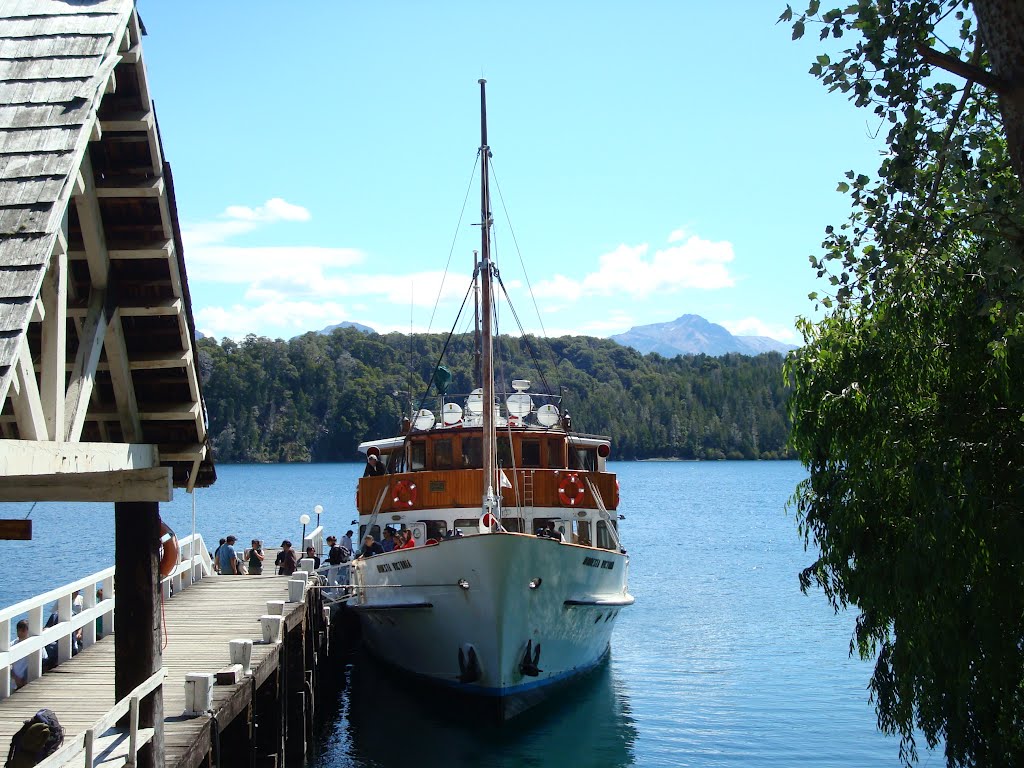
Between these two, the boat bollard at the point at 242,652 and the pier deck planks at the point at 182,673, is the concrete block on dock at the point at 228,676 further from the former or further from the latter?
the boat bollard at the point at 242,652

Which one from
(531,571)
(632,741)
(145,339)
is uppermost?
(145,339)

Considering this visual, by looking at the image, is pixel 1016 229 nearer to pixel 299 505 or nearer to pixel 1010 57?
pixel 1010 57

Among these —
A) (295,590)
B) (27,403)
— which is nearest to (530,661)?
(295,590)

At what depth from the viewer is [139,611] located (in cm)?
1011

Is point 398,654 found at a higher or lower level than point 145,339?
lower

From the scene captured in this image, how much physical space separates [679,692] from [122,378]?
19.3 meters

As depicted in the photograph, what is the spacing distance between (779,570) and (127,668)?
42.2m

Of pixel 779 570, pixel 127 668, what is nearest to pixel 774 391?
pixel 779 570

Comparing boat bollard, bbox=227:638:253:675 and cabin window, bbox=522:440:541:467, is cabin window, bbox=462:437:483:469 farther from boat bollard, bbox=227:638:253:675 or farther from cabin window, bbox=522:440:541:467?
boat bollard, bbox=227:638:253:675

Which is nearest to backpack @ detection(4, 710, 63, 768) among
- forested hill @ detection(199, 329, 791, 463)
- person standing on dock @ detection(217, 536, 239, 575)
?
person standing on dock @ detection(217, 536, 239, 575)

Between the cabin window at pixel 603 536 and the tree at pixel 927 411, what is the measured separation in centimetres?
1142

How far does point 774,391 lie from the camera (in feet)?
582

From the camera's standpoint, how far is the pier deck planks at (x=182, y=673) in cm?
1194

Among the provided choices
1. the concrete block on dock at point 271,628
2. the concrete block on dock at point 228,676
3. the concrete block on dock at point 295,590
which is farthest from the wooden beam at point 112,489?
the concrete block on dock at point 295,590
